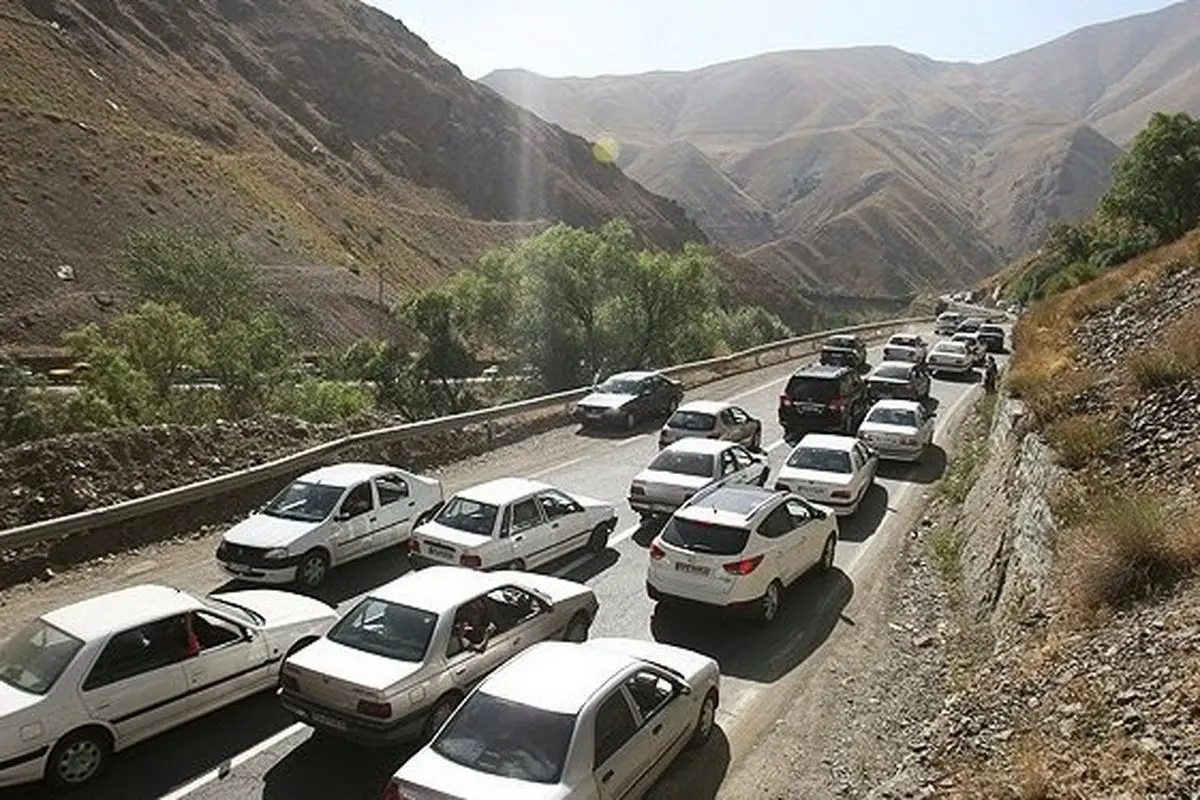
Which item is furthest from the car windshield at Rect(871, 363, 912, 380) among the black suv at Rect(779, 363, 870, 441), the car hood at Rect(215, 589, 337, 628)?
the car hood at Rect(215, 589, 337, 628)

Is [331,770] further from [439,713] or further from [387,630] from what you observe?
[387,630]

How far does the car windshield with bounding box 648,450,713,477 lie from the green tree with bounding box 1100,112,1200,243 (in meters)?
27.3

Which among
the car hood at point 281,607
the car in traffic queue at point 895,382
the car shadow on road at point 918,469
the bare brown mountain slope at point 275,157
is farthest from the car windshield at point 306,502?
the bare brown mountain slope at point 275,157

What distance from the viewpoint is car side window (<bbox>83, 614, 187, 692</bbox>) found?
808 cm

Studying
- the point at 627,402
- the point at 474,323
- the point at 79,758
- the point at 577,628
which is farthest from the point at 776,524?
the point at 474,323

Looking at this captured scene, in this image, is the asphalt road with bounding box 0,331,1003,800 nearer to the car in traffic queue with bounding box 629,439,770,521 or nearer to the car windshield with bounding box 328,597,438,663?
the car in traffic queue with bounding box 629,439,770,521

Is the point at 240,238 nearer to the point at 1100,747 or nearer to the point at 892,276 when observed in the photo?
the point at 1100,747

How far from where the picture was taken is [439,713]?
8445 millimetres

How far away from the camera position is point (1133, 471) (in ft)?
36.6

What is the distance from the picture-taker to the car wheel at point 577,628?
33.8 ft

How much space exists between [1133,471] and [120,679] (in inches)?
447

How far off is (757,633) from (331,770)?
5.59 m

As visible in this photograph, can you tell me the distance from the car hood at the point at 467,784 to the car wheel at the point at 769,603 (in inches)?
215

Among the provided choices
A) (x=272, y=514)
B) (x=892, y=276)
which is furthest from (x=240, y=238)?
(x=892, y=276)
